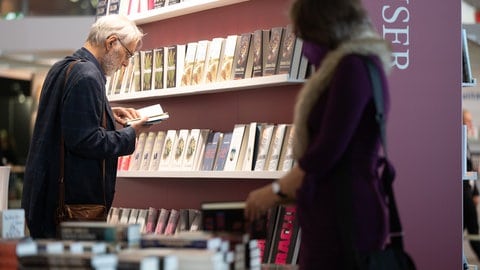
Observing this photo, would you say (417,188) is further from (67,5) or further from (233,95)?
(67,5)

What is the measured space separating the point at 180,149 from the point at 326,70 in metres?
2.23

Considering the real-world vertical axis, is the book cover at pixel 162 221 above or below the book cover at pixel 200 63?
below

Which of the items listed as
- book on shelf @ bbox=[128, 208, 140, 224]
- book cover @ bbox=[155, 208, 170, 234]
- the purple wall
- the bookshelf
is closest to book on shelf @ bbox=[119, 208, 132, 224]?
book on shelf @ bbox=[128, 208, 140, 224]

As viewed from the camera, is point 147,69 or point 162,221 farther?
point 147,69

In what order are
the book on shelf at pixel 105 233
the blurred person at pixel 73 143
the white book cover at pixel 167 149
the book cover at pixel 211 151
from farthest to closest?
1. the white book cover at pixel 167 149
2. the book cover at pixel 211 151
3. the blurred person at pixel 73 143
4. the book on shelf at pixel 105 233

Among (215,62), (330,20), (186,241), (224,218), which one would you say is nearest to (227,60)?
(215,62)

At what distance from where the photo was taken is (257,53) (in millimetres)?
4082

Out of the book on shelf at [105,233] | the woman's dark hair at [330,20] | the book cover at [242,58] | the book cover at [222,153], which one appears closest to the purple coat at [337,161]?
the woman's dark hair at [330,20]

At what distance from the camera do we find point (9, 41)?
12234mm

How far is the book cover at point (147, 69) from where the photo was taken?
4879 millimetres

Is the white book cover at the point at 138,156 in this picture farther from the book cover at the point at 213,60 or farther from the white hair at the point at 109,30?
the white hair at the point at 109,30

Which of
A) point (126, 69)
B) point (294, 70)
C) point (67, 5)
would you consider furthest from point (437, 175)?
point (67, 5)

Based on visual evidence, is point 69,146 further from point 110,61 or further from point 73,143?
point 110,61

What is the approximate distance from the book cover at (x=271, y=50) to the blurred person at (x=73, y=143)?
0.75 meters
